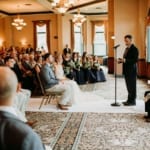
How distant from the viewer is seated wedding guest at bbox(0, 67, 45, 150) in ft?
3.75

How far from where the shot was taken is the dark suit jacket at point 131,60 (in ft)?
20.9

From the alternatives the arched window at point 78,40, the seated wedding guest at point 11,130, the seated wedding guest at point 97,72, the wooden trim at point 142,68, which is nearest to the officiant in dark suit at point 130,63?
the seated wedding guest at point 97,72

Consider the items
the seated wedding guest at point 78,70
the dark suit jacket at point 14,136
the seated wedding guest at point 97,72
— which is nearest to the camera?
the dark suit jacket at point 14,136

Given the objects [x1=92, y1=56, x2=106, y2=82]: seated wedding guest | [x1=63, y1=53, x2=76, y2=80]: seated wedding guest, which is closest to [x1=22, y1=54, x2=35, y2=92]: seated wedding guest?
[x1=63, y1=53, x2=76, y2=80]: seated wedding guest

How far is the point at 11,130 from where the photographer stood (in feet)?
3.76

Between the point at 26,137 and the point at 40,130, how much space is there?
145 inches

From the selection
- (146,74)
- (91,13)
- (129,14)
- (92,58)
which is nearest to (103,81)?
(92,58)

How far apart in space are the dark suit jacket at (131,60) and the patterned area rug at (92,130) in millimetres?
1155

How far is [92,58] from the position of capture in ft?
36.2

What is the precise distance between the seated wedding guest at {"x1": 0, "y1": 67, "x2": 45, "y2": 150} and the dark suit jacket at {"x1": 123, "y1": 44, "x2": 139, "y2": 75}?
537 cm

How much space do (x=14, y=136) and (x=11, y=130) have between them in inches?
1.0

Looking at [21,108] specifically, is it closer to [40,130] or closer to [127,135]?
[40,130]

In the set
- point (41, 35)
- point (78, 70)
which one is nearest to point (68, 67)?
point (78, 70)

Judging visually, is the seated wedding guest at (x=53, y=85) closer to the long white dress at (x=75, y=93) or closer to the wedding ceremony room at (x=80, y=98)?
the wedding ceremony room at (x=80, y=98)
